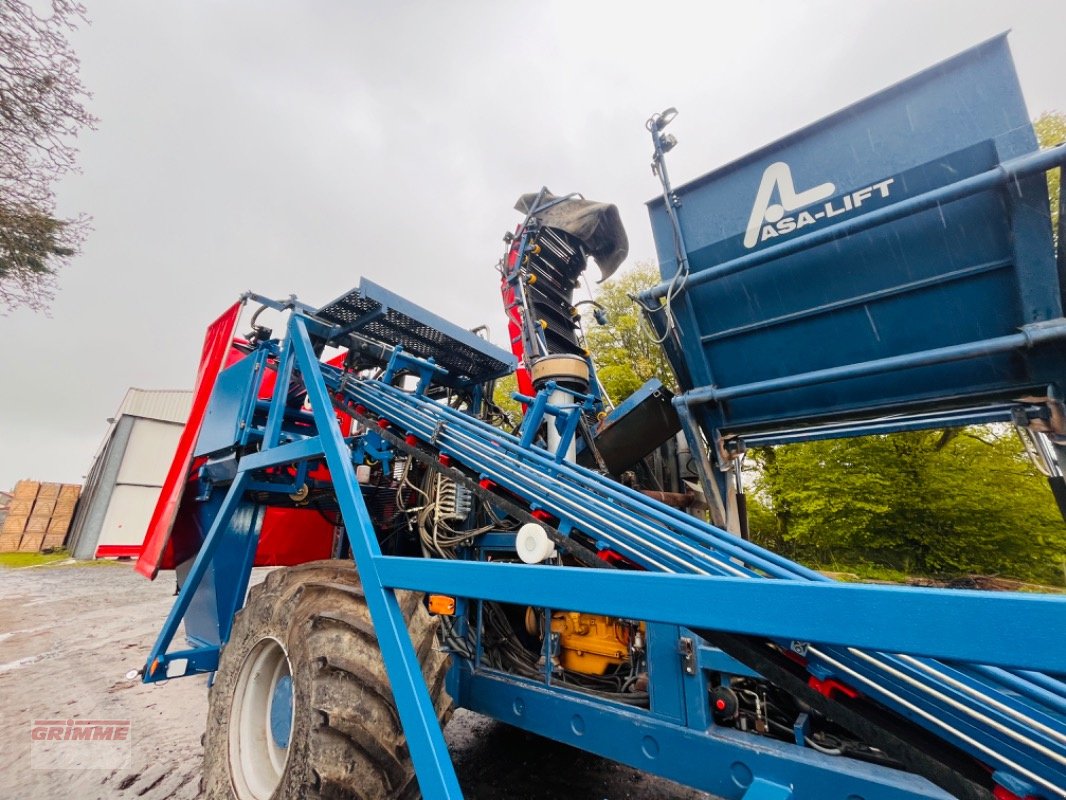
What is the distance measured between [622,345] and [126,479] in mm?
19067

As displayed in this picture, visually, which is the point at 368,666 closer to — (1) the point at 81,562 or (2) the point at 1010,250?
(2) the point at 1010,250

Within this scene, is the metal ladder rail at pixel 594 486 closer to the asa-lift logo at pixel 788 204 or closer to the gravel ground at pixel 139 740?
the asa-lift logo at pixel 788 204

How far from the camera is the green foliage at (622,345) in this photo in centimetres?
1402

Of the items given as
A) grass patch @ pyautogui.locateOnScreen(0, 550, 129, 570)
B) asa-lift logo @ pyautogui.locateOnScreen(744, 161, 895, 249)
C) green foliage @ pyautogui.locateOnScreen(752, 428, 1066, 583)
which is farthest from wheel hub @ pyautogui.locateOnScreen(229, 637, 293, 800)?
grass patch @ pyautogui.locateOnScreen(0, 550, 129, 570)

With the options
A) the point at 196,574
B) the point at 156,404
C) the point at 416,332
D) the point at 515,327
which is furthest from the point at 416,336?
the point at 156,404

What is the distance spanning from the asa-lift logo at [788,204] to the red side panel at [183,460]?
333cm

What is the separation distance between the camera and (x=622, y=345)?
16.3 metres

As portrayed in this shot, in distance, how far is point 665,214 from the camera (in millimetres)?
2969

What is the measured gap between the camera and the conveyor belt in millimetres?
996

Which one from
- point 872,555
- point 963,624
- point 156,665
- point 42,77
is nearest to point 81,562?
point 42,77

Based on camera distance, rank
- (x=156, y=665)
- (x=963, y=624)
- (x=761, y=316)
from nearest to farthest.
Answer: (x=963, y=624) < (x=761, y=316) < (x=156, y=665)

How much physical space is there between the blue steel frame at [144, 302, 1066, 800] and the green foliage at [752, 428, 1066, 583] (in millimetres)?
9638

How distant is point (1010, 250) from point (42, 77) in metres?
10.9

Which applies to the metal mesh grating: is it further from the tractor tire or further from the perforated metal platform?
the tractor tire
